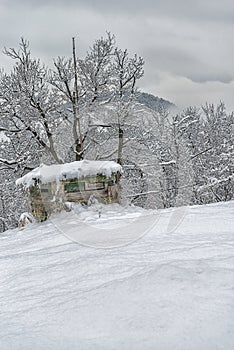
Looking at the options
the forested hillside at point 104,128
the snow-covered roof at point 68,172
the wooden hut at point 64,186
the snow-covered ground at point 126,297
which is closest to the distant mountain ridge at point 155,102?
the forested hillside at point 104,128

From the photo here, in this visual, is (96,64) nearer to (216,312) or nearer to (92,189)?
(92,189)

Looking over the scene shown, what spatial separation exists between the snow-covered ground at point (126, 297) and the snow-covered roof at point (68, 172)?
4.13 m

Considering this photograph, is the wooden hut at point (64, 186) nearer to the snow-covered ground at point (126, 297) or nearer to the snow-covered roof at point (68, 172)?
the snow-covered roof at point (68, 172)

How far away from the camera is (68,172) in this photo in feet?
23.9

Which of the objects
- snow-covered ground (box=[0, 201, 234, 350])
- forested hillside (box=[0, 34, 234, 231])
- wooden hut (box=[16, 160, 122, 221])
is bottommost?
snow-covered ground (box=[0, 201, 234, 350])

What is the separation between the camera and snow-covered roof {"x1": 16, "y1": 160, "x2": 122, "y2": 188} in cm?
725

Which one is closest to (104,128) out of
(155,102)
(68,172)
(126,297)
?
(155,102)

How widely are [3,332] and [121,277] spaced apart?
2.66 ft

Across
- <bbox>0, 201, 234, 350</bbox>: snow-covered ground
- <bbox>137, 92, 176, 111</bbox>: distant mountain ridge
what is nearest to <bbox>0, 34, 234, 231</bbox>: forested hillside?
<bbox>137, 92, 176, 111</bbox>: distant mountain ridge

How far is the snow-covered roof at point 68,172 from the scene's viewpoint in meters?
7.25

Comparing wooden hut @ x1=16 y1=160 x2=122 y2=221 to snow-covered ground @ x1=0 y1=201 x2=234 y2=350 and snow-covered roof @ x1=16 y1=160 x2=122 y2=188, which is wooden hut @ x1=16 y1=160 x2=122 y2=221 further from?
snow-covered ground @ x1=0 y1=201 x2=234 y2=350

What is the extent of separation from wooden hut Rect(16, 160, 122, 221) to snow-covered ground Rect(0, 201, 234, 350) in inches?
155

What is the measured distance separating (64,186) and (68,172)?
348mm

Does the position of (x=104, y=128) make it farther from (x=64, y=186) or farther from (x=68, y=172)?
(x=64, y=186)
